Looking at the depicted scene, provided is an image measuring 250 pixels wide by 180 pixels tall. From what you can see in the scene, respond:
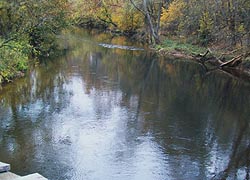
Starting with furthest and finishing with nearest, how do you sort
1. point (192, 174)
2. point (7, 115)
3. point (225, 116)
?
point (225, 116), point (7, 115), point (192, 174)

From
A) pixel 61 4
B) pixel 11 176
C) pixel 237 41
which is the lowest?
pixel 11 176

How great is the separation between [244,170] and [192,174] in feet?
5.83

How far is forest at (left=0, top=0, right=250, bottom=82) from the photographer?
16625 mm

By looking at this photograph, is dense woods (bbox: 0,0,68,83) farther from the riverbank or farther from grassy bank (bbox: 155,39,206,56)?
the riverbank

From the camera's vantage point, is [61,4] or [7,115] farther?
[61,4]

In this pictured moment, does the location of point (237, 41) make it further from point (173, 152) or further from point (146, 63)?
point (173, 152)

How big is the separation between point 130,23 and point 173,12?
13602 mm

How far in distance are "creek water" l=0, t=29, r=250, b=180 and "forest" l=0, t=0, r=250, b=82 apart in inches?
92.9

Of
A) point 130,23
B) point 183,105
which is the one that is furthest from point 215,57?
point 130,23

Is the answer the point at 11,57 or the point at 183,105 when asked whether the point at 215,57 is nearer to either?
the point at 183,105

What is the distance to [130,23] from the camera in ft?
179

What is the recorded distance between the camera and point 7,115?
14.8 meters

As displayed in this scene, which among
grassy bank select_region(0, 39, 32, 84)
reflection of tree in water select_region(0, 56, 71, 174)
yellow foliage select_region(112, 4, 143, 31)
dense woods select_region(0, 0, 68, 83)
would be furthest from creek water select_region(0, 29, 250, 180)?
yellow foliage select_region(112, 4, 143, 31)

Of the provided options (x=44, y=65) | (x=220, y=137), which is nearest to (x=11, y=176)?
(x=220, y=137)
